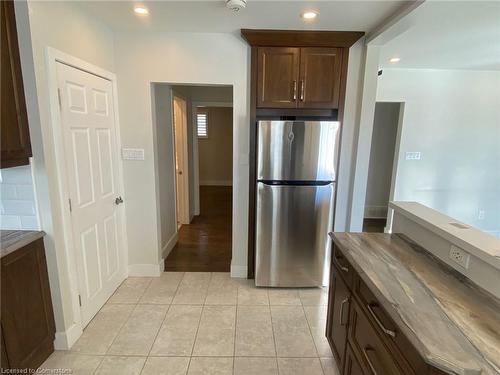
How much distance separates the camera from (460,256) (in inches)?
52.9

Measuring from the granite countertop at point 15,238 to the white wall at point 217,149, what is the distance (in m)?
6.36

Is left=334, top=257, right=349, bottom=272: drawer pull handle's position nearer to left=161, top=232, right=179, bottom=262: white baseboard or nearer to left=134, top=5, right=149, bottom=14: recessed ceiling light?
left=161, top=232, right=179, bottom=262: white baseboard

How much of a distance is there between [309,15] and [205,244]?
3.03 meters

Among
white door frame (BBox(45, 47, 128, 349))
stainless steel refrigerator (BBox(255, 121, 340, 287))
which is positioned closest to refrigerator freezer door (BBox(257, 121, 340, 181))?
stainless steel refrigerator (BBox(255, 121, 340, 287))

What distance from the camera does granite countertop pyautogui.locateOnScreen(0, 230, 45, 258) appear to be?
1544 millimetres

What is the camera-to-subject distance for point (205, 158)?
26.6 feet

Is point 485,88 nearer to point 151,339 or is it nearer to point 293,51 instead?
point 293,51

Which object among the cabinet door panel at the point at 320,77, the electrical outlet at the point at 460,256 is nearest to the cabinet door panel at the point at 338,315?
the electrical outlet at the point at 460,256

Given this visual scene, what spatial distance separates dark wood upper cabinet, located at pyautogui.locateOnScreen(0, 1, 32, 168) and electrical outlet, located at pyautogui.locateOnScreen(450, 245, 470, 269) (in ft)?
7.87

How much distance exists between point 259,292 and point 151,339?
1092mm

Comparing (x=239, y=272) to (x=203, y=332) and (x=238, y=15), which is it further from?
A: (x=238, y=15)

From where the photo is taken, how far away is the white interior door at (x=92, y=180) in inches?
78.7

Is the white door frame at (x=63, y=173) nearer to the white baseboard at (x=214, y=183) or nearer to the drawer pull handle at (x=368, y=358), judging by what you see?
the drawer pull handle at (x=368, y=358)

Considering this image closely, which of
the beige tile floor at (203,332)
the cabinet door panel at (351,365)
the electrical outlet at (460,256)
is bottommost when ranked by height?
the beige tile floor at (203,332)
